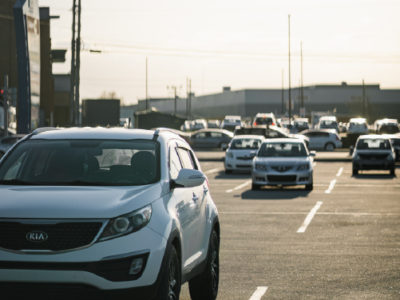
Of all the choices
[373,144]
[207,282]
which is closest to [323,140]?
[373,144]

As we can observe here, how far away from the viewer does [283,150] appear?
31375 mm

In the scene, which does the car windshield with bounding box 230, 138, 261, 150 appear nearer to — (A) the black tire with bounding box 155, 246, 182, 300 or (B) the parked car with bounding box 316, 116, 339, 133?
(A) the black tire with bounding box 155, 246, 182, 300

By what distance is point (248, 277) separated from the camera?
1157cm

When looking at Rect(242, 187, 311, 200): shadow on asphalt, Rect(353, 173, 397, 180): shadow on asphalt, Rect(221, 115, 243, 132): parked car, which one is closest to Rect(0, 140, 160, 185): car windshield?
Rect(242, 187, 311, 200): shadow on asphalt

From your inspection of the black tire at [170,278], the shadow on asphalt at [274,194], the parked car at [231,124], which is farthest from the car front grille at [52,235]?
the parked car at [231,124]

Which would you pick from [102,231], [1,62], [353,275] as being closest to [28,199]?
[102,231]

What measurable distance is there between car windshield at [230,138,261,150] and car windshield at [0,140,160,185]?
1232 inches

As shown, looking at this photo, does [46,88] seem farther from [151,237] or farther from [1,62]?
[151,237]

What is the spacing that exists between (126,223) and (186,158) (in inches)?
101

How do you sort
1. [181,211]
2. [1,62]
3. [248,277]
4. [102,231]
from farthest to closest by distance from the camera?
1. [1,62]
2. [248,277]
3. [181,211]
4. [102,231]

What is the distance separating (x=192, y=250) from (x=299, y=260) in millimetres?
4849

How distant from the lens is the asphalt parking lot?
10789 millimetres

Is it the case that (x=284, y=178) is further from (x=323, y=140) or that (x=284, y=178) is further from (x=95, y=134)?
(x=323, y=140)

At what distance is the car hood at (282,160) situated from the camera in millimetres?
29781
